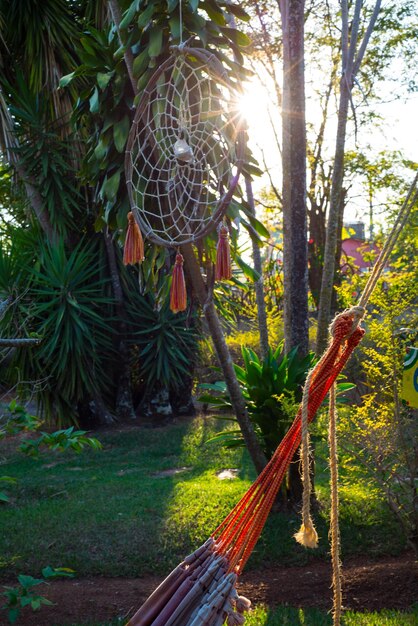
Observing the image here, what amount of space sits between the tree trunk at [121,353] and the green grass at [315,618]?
20.4ft

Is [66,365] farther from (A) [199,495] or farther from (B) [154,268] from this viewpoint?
(B) [154,268]

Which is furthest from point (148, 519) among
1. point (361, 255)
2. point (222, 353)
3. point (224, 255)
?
point (361, 255)

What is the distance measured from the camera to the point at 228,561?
234 cm

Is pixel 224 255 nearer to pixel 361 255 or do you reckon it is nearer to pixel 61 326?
pixel 61 326

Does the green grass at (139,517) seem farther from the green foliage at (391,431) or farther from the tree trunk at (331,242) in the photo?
the tree trunk at (331,242)

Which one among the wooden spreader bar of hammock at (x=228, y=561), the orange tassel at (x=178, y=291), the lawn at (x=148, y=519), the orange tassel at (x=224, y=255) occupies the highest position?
the orange tassel at (x=224, y=255)

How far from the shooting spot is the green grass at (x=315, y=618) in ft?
13.1

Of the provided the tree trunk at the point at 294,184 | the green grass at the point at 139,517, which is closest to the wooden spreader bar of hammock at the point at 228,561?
the green grass at the point at 139,517

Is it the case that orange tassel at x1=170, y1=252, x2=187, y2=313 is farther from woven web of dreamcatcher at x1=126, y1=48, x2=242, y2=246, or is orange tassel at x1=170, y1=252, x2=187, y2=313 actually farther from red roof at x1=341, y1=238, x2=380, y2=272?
red roof at x1=341, y1=238, x2=380, y2=272

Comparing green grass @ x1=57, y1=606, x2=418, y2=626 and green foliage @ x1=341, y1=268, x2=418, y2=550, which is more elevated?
green foliage @ x1=341, y1=268, x2=418, y2=550

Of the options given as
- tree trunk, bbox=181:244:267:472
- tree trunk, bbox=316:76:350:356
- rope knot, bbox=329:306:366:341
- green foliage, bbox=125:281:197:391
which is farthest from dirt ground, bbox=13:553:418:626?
green foliage, bbox=125:281:197:391

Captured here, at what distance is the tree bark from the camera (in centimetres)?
564

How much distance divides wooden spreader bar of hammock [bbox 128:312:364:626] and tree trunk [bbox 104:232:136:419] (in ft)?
25.7

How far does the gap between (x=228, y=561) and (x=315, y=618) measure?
2.06m
